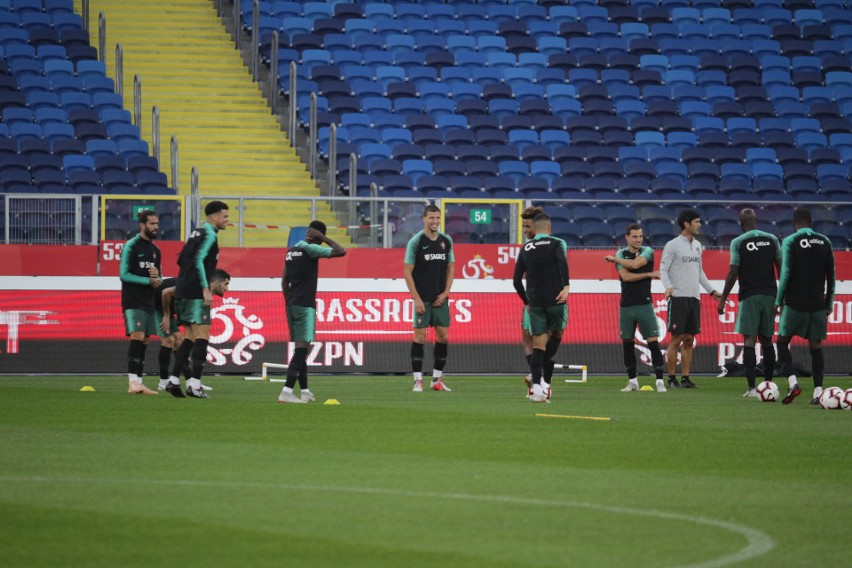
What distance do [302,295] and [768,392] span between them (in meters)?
5.45

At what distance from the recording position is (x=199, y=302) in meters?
15.4

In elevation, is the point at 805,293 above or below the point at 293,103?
below

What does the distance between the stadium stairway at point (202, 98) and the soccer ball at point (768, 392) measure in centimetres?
1431

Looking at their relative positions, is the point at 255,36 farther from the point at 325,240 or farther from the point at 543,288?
the point at 543,288

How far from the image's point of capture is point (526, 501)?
7.66 meters

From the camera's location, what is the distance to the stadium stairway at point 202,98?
93.7 feet

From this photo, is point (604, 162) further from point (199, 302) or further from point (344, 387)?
point (199, 302)

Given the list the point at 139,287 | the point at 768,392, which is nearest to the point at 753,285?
the point at 768,392

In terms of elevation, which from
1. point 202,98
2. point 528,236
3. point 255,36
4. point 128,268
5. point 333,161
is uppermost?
point 255,36

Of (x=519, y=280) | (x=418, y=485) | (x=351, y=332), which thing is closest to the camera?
(x=418, y=485)

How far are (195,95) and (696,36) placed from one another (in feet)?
43.6

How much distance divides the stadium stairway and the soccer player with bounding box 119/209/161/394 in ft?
36.7

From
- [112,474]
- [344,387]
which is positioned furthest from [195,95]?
[112,474]

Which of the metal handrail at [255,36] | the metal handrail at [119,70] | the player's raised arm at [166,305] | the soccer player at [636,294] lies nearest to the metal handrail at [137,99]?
the metal handrail at [119,70]
